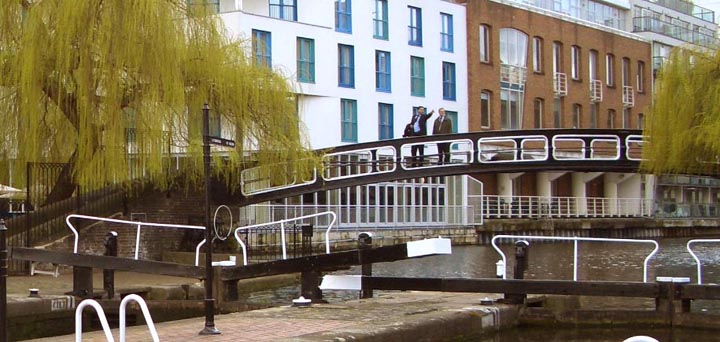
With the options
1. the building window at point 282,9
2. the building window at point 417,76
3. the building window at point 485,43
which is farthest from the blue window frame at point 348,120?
the building window at point 485,43

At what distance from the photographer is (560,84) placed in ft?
181

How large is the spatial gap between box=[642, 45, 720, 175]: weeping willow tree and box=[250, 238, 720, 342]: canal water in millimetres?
2619

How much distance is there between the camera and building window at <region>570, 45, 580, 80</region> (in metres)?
56.4

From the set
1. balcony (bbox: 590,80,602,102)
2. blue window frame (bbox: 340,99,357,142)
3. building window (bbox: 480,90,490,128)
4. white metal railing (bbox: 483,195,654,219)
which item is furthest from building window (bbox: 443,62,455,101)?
balcony (bbox: 590,80,602,102)

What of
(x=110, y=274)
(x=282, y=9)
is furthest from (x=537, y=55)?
(x=110, y=274)

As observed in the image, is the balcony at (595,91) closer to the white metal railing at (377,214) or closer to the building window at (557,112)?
the building window at (557,112)

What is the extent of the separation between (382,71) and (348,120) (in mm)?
3487

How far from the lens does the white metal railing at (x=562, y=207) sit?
48688 mm

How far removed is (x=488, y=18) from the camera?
1993 inches

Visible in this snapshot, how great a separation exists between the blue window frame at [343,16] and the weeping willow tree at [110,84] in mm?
20331

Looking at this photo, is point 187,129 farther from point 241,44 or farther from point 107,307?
point 107,307

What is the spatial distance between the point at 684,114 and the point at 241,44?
→ 1081 centimetres

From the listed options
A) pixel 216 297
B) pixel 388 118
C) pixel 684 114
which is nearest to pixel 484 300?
pixel 216 297

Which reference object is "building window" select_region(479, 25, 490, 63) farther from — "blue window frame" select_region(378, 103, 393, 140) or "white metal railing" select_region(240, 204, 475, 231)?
"white metal railing" select_region(240, 204, 475, 231)
